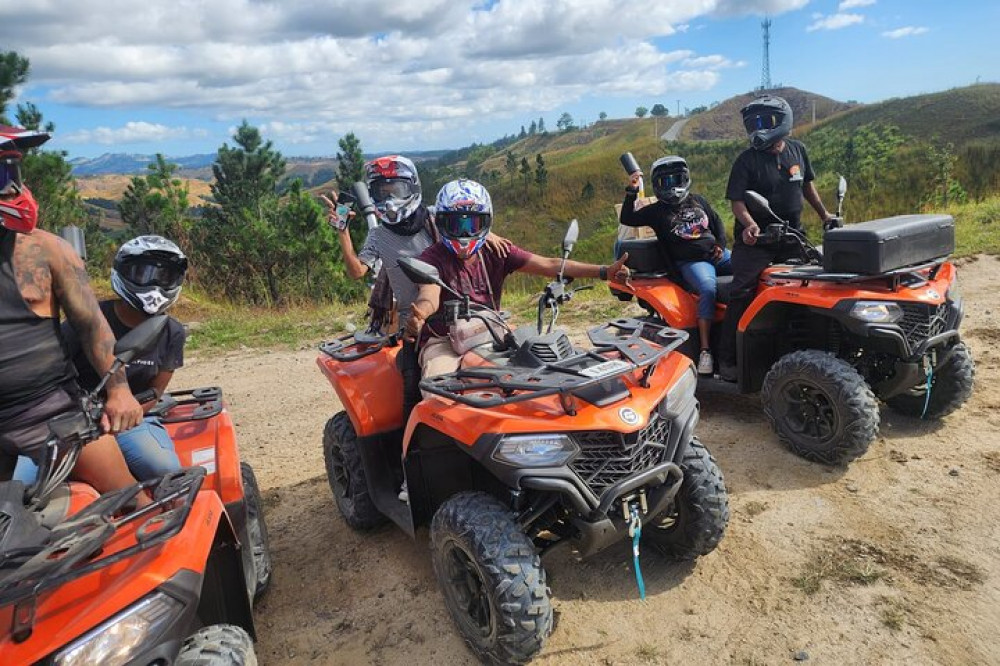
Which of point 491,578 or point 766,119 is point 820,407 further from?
point 491,578

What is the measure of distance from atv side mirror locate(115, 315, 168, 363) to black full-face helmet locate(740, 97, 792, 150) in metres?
4.23

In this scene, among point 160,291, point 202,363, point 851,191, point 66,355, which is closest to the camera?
point 66,355

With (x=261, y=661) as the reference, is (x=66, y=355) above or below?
above

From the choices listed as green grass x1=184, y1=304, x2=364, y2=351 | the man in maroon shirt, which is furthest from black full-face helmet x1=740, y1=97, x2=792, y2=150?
green grass x1=184, y1=304, x2=364, y2=351

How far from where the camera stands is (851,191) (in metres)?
18.6

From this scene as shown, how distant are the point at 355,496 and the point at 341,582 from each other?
48 centimetres

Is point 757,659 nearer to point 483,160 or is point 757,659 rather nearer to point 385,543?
point 385,543

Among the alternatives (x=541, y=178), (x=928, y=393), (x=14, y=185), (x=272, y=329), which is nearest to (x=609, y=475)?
(x=14, y=185)

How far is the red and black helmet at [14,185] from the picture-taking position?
2.36m

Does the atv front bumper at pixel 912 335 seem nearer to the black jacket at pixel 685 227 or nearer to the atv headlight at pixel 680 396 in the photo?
the black jacket at pixel 685 227

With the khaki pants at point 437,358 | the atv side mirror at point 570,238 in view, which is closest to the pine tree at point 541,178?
the khaki pants at point 437,358

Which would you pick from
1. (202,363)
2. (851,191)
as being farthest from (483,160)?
(202,363)

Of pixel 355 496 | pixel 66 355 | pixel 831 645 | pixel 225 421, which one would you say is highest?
pixel 66 355

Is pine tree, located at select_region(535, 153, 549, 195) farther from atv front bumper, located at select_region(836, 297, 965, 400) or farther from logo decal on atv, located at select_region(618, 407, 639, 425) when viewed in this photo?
logo decal on atv, located at select_region(618, 407, 639, 425)
